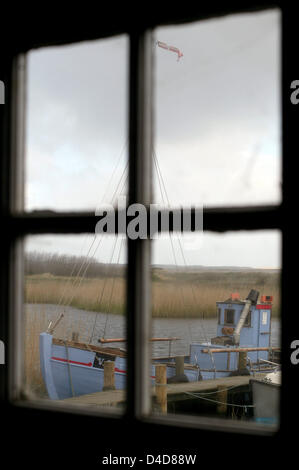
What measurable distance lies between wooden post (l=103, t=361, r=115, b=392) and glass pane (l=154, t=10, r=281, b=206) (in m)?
0.50

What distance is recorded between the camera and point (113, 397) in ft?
4.75

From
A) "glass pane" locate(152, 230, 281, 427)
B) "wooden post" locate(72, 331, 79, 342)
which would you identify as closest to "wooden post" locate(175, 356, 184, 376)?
"glass pane" locate(152, 230, 281, 427)

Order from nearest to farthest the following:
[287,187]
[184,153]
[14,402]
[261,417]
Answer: [287,187], [261,417], [184,153], [14,402]

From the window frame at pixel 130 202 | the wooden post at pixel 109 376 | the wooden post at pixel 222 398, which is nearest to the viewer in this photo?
the window frame at pixel 130 202

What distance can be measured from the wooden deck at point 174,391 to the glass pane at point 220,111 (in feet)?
1.57

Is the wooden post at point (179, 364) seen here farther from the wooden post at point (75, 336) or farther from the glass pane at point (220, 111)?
the glass pane at point (220, 111)

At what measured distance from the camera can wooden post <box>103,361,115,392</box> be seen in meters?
1.45

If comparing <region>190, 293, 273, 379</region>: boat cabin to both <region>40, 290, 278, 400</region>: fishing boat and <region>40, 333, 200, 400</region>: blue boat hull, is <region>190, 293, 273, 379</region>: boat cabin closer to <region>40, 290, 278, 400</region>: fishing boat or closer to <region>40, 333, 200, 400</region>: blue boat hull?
<region>40, 290, 278, 400</region>: fishing boat

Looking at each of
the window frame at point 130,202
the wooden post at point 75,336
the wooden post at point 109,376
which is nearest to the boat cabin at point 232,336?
the window frame at point 130,202

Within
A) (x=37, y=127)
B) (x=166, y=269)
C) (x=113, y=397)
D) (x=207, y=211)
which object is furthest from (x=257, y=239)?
(x=37, y=127)

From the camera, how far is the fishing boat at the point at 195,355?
1299 millimetres

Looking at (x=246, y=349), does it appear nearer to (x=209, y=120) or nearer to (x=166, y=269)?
(x=166, y=269)

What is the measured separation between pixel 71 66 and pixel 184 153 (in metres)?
0.49


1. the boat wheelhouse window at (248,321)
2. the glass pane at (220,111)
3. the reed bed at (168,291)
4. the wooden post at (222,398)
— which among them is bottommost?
the wooden post at (222,398)
